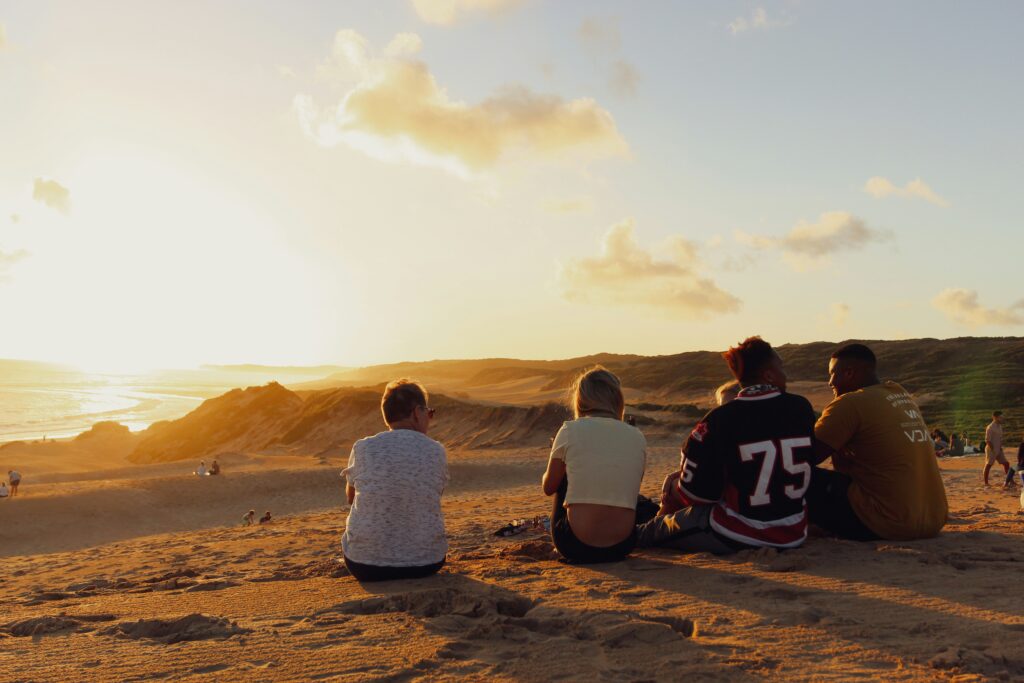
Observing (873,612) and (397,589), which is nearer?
(873,612)

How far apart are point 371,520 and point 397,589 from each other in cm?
52

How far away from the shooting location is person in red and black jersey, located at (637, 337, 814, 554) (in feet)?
16.7

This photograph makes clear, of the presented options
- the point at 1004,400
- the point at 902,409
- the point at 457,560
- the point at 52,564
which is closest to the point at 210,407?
the point at 52,564

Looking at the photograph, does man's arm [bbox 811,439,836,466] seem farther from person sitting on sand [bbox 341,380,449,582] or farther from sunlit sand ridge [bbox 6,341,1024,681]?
person sitting on sand [bbox 341,380,449,582]

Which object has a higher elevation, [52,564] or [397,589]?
[397,589]

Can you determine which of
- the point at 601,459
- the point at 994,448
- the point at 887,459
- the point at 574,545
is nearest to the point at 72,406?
the point at 994,448

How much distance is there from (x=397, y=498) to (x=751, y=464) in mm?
2441

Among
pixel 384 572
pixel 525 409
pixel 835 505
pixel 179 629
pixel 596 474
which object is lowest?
pixel 179 629

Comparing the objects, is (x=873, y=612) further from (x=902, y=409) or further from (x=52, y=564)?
(x=52, y=564)

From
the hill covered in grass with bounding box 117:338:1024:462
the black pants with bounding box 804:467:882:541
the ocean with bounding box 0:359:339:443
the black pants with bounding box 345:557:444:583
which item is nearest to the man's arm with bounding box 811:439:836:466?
the black pants with bounding box 804:467:882:541

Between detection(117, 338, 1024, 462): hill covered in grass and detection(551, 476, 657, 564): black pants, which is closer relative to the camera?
detection(551, 476, 657, 564): black pants

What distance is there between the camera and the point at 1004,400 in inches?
1658

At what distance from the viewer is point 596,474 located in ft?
17.2

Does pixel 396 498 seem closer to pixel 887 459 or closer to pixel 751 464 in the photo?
pixel 751 464
